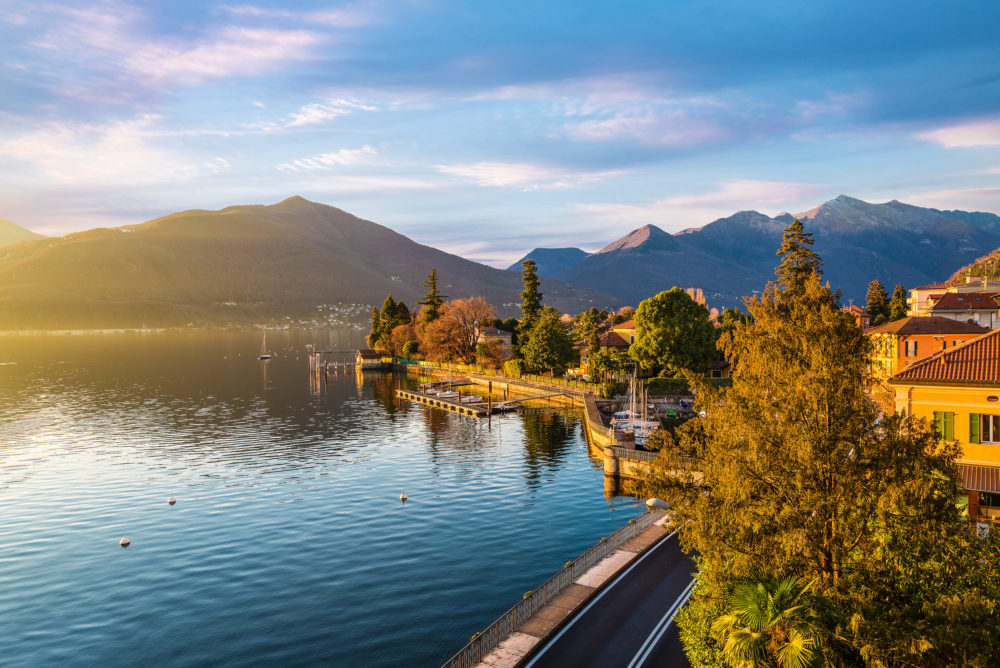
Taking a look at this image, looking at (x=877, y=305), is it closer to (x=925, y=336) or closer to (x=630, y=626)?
(x=925, y=336)

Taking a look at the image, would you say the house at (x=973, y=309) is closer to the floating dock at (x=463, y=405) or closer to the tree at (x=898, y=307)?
the tree at (x=898, y=307)

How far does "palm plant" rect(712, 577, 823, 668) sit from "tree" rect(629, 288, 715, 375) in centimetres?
9440

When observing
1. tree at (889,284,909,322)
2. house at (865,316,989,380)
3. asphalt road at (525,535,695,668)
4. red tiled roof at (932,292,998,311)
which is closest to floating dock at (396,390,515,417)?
house at (865,316,989,380)

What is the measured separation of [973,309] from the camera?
87562 millimetres

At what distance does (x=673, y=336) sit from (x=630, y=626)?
8431cm

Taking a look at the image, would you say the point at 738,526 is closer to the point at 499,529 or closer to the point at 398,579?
the point at 398,579

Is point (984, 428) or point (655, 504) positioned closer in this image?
point (984, 428)

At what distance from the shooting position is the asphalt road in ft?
87.2

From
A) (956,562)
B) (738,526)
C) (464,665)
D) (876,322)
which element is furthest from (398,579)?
(876,322)

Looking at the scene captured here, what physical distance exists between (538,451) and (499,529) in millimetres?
29955

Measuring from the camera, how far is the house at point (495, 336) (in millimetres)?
158800

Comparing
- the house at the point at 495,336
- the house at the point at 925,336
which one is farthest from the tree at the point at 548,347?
the house at the point at 925,336

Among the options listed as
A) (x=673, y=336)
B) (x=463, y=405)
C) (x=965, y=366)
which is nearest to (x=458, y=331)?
(x=463, y=405)

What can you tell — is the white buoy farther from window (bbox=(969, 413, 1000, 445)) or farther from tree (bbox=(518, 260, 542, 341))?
tree (bbox=(518, 260, 542, 341))
